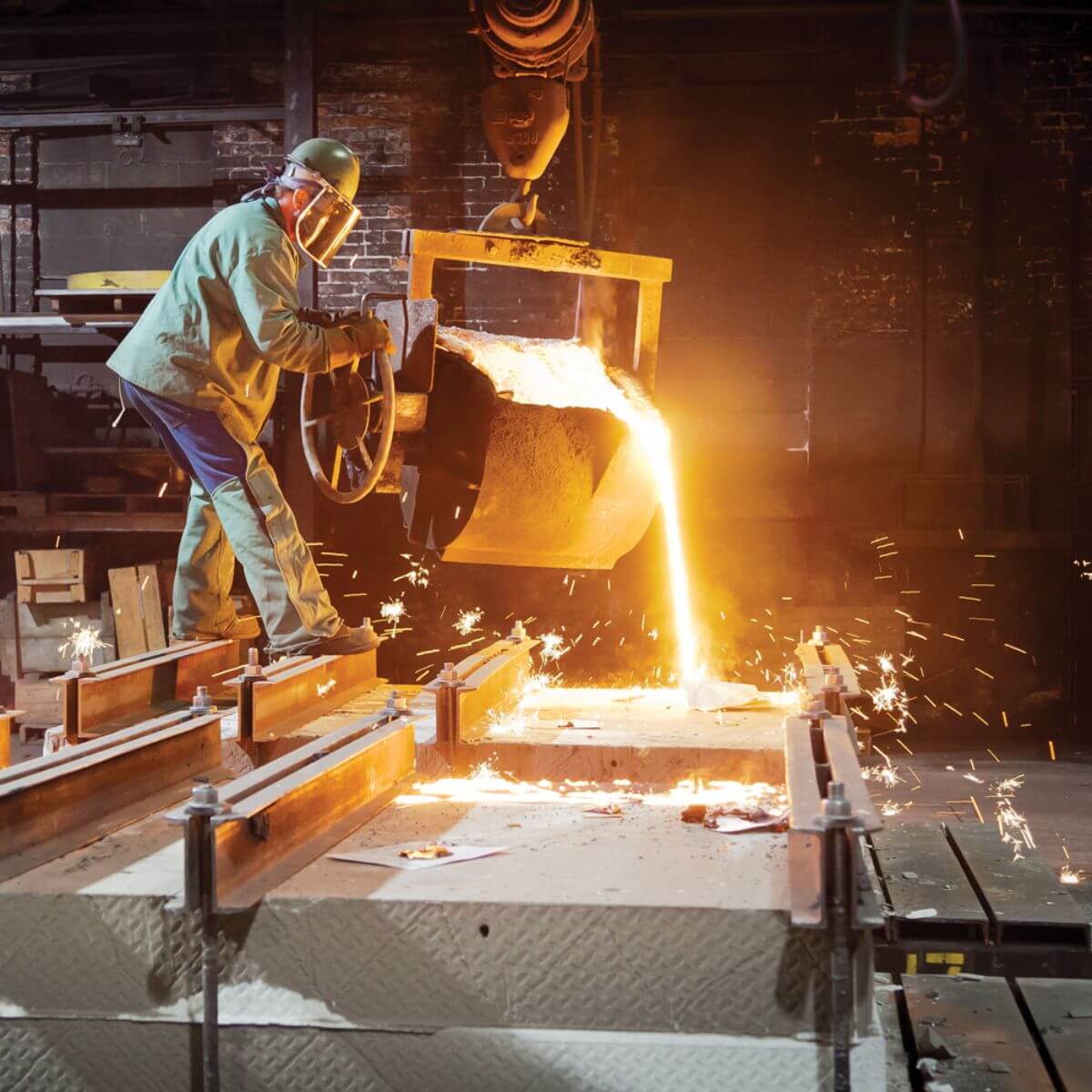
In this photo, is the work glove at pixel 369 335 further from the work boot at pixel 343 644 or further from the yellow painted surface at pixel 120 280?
the yellow painted surface at pixel 120 280

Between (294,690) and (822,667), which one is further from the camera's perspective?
(822,667)

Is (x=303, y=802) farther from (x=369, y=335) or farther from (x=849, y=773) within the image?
(x=369, y=335)

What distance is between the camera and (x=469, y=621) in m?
7.46

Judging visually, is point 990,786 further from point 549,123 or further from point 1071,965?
point 549,123

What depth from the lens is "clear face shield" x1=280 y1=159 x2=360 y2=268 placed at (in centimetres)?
413

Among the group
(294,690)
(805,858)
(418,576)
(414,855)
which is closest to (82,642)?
(418,576)

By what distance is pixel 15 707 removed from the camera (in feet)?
24.5

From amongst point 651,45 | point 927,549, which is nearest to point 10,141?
point 651,45

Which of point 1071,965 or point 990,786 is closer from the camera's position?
point 1071,965

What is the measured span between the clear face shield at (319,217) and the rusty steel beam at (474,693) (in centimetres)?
155

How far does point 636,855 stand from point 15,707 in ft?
19.8

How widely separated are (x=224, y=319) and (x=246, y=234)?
0.33m

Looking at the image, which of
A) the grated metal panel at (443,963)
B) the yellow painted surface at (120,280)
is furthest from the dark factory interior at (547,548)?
the yellow painted surface at (120,280)

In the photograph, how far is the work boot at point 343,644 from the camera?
171 inches
